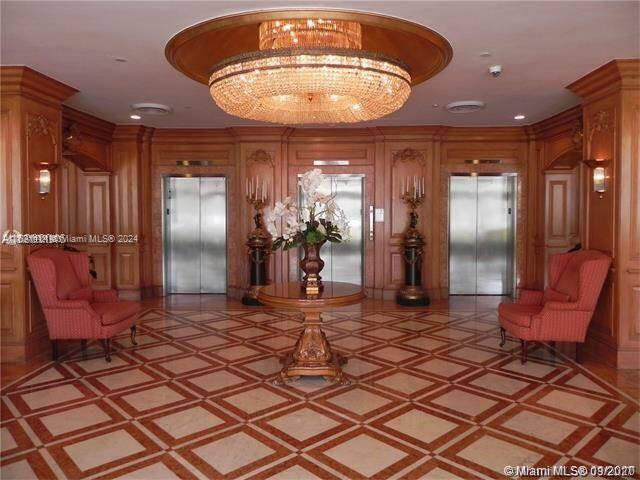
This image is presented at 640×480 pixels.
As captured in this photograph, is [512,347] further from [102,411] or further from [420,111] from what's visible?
[102,411]

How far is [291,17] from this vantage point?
12.1ft

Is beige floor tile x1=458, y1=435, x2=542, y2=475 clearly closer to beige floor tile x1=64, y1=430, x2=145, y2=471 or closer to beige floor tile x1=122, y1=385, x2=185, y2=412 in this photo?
beige floor tile x1=64, y1=430, x2=145, y2=471

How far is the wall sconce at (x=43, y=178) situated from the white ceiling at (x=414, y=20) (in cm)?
92

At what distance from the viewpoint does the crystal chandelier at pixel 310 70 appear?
353cm

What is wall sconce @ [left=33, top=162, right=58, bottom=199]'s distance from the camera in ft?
17.6

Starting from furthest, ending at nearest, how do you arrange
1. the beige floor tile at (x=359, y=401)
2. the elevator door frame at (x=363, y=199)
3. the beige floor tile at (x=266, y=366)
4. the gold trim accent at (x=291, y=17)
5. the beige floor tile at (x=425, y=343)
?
the elevator door frame at (x=363, y=199) → the beige floor tile at (x=425, y=343) → the beige floor tile at (x=266, y=366) → the beige floor tile at (x=359, y=401) → the gold trim accent at (x=291, y=17)

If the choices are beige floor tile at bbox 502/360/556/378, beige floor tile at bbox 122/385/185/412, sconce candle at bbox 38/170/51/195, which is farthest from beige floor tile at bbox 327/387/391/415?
sconce candle at bbox 38/170/51/195

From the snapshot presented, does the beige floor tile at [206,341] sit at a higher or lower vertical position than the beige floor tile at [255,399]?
higher

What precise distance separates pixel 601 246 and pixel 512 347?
4.54 feet

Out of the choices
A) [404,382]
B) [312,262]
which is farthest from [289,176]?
[404,382]

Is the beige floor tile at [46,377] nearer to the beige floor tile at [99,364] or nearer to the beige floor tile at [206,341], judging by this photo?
the beige floor tile at [99,364]

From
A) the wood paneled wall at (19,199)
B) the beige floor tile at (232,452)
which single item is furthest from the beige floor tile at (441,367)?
the wood paneled wall at (19,199)

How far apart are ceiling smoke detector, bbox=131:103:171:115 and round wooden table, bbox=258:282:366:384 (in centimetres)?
337

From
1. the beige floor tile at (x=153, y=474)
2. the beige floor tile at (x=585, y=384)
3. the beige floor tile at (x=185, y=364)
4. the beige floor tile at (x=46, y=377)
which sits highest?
the beige floor tile at (x=185, y=364)
